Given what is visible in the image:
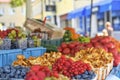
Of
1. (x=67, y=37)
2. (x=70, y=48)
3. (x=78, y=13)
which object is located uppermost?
(x=78, y=13)

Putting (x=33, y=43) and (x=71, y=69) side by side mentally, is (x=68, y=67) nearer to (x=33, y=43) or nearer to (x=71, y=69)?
(x=71, y=69)

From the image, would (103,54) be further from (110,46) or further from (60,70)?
(60,70)

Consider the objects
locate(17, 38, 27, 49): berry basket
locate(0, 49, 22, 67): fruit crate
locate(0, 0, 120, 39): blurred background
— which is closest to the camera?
locate(0, 49, 22, 67): fruit crate

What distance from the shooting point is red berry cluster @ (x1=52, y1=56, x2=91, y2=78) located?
11.8 ft

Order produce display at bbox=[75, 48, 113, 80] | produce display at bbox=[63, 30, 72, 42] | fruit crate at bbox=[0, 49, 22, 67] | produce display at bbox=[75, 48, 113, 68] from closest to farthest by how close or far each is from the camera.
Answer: produce display at bbox=[75, 48, 113, 80], produce display at bbox=[75, 48, 113, 68], fruit crate at bbox=[0, 49, 22, 67], produce display at bbox=[63, 30, 72, 42]

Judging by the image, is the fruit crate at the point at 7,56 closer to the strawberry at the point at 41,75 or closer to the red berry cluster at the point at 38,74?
the red berry cluster at the point at 38,74

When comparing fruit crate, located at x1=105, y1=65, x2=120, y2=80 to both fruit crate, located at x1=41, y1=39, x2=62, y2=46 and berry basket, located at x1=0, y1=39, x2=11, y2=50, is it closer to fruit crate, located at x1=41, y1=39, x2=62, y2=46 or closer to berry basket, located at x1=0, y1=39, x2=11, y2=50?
berry basket, located at x1=0, y1=39, x2=11, y2=50

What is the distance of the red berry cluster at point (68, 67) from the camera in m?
3.59

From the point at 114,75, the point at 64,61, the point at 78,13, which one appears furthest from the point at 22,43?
the point at 78,13

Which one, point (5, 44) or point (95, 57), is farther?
point (5, 44)

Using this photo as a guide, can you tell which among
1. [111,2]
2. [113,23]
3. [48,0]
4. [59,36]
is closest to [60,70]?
[59,36]

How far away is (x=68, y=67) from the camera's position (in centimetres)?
367

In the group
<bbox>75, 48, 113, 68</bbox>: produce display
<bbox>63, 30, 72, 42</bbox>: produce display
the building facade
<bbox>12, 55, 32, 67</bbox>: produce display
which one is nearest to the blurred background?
<bbox>63, 30, 72, 42</bbox>: produce display

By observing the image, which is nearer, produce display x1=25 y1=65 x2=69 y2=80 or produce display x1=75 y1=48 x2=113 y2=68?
produce display x1=25 y1=65 x2=69 y2=80
